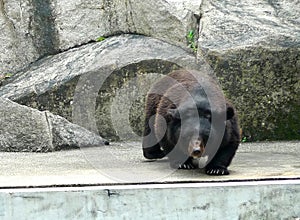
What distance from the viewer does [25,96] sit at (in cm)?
812

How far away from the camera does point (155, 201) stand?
413cm

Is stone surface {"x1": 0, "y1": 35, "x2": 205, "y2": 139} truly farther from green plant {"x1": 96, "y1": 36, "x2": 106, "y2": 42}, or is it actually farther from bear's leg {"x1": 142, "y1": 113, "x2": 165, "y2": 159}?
bear's leg {"x1": 142, "y1": 113, "x2": 165, "y2": 159}

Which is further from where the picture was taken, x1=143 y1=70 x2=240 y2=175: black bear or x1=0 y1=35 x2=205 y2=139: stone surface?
x1=0 y1=35 x2=205 y2=139: stone surface

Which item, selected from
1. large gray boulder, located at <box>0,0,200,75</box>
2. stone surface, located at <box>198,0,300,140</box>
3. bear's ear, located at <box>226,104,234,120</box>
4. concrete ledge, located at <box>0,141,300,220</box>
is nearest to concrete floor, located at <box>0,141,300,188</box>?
concrete ledge, located at <box>0,141,300,220</box>

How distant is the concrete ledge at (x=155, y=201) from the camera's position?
4121 mm

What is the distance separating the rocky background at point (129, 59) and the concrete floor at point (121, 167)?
42 centimetres

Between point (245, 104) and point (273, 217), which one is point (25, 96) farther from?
point (273, 217)

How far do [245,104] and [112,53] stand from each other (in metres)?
1.79

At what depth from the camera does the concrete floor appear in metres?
4.56

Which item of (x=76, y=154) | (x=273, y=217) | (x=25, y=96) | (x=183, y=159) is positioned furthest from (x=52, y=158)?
(x=273, y=217)

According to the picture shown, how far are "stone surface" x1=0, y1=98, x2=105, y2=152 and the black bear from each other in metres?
1.50

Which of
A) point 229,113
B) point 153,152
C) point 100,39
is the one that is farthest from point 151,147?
point 100,39

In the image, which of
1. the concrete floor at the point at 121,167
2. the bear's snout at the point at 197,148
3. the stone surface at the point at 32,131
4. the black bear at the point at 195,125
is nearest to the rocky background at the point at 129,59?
the stone surface at the point at 32,131

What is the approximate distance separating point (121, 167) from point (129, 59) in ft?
9.18
